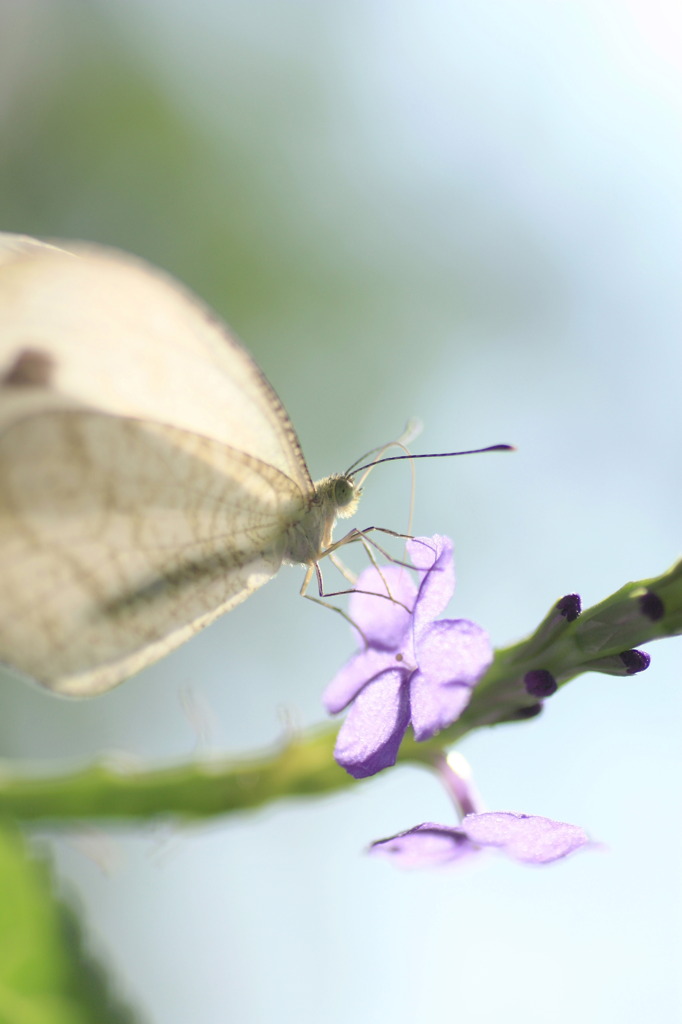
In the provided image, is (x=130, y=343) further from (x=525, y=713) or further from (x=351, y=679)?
(x=525, y=713)

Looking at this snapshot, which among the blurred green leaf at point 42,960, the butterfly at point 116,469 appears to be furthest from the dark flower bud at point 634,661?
the blurred green leaf at point 42,960

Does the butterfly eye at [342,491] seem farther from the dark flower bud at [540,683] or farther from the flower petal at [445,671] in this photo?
the dark flower bud at [540,683]

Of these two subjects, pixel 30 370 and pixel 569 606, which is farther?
pixel 30 370

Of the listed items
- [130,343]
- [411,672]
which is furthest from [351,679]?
[130,343]

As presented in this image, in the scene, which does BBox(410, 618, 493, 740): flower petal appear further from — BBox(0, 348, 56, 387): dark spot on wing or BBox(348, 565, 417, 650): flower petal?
BBox(0, 348, 56, 387): dark spot on wing

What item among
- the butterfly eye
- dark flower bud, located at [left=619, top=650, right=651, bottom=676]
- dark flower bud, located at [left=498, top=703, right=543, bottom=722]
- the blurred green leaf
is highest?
dark flower bud, located at [left=619, top=650, right=651, bottom=676]

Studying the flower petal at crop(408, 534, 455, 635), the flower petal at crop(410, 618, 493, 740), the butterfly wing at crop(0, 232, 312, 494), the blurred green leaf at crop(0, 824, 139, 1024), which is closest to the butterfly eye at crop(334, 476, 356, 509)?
the butterfly wing at crop(0, 232, 312, 494)

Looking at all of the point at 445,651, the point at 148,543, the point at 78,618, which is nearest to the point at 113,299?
the point at 148,543
